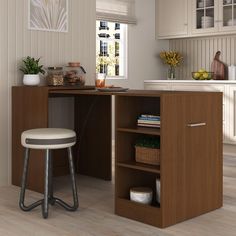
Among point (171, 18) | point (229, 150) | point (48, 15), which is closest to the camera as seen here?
point (48, 15)

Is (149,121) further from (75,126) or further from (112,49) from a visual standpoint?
(112,49)

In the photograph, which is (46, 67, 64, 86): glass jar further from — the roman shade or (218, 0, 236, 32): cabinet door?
(218, 0, 236, 32): cabinet door

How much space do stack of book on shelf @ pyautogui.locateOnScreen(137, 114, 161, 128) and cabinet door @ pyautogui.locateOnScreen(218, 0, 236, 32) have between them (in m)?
3.51

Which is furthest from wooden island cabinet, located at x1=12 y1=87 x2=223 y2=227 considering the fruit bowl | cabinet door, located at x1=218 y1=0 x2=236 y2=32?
cabinet door, located at x1=218 y1=0 x2=236 y2=32

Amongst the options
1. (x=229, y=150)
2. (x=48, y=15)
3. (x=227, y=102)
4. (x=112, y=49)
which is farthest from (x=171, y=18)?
(x=48, y=15)

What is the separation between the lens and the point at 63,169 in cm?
434

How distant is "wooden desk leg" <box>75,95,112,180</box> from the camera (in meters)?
4.13

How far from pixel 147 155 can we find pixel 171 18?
4.16 metres

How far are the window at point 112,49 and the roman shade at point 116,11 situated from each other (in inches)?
6.7

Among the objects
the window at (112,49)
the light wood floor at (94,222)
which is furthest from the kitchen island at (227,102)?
the light wood floor at (94,222)

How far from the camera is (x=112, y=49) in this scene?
6582 millimetres

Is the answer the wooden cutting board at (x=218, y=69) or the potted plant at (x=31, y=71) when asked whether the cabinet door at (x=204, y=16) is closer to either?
the wooden cutting board at (x=218, y=69)

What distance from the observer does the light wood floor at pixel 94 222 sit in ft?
8.91

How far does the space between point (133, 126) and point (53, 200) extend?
0.76 m
